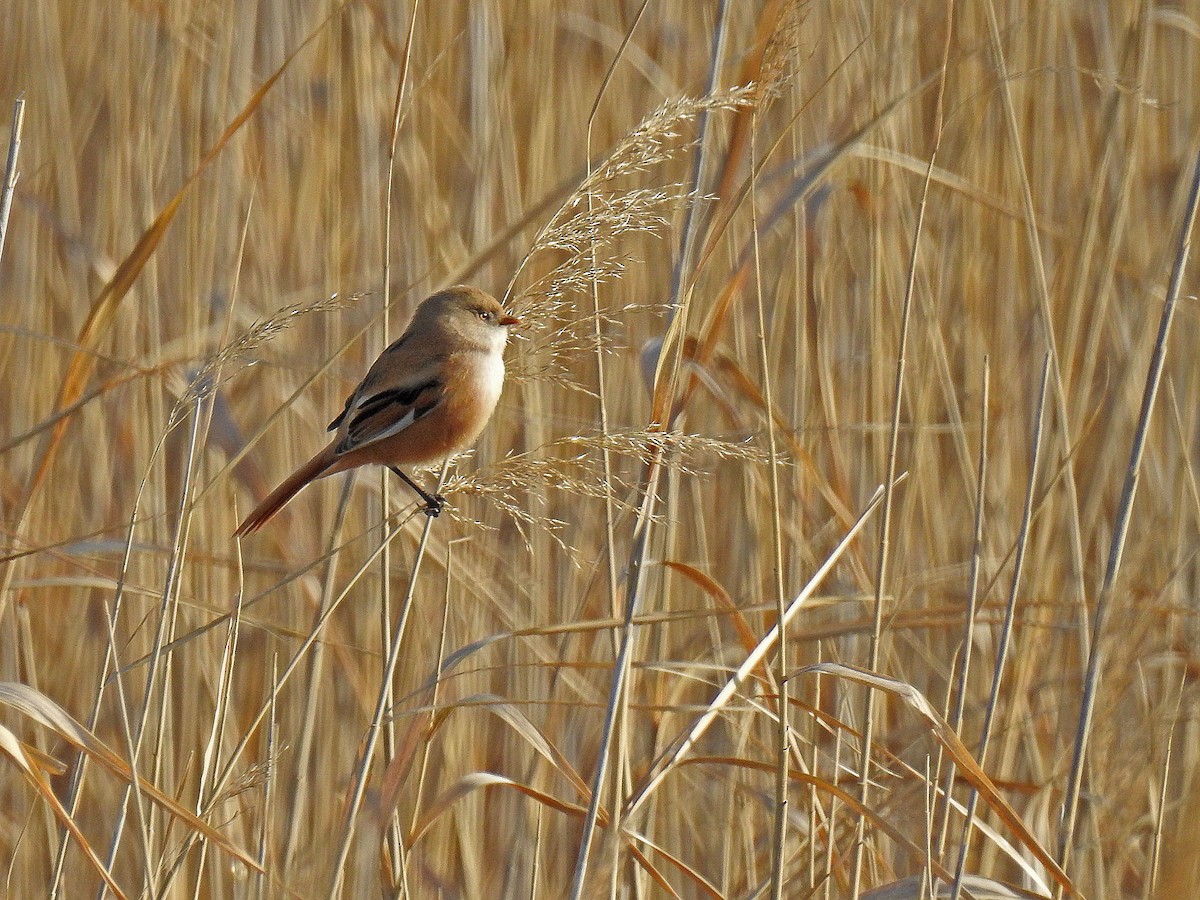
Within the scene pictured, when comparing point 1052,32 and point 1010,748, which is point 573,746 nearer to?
point 1010,748

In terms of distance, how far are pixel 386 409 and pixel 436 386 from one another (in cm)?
14

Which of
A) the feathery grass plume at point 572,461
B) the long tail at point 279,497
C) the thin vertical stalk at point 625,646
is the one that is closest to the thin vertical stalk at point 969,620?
the feathery grass plume at point 572,461

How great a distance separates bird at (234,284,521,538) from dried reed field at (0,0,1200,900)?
138mm

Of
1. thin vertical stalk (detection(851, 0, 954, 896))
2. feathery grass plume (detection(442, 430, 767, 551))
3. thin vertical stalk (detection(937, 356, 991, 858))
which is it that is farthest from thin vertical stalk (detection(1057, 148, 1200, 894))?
feathery grass plume (detection(442, 430, 767, 551))

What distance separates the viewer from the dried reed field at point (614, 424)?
7.80 ft

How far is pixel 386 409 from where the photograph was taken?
2.72 meters

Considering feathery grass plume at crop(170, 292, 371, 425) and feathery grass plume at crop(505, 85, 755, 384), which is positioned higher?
feathery grass plume at crop(505, 85, 755, 384)

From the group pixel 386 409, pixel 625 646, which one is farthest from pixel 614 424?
pixel 625 646

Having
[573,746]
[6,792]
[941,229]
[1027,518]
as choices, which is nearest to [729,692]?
[1027,518]

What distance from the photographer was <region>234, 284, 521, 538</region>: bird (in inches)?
106

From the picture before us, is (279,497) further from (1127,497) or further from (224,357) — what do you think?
(1127,497)

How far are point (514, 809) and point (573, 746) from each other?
209 millimetres

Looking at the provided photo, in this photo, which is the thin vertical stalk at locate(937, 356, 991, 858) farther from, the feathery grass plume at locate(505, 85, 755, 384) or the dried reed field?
the feathery grass plume at locate(505, 85, 755, 384)

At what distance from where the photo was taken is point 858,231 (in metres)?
3.15
